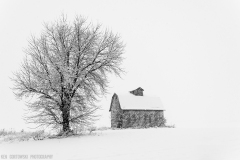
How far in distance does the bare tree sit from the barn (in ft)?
49.1

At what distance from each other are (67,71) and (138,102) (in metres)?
20.8

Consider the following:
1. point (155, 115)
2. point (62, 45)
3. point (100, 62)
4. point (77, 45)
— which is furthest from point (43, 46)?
point (155, 115)

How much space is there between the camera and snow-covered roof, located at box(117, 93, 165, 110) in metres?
31.8

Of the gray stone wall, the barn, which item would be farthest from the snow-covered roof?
the gray stone wall

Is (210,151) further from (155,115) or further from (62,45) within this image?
(155,115)

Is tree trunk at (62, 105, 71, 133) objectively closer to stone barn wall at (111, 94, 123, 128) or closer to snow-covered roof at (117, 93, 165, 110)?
snow-covered roof at (117, 93, 165, 110)

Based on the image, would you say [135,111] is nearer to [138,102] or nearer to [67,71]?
[138,102]

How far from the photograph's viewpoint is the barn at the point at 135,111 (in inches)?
1225

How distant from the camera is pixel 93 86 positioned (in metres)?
16.7

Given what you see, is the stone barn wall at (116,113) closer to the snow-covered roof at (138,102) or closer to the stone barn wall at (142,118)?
the stone barn wall at (142,118)

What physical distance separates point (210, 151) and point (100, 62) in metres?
11.0

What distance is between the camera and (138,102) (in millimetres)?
33375

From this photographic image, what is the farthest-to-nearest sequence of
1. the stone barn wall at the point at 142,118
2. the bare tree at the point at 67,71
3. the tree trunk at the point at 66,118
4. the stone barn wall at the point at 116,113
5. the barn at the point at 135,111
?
the stone barn wall at the point at 116,113
the barn at the point at 135,111
the stone barn wall at the point at 142,118
the tree trunk at the point at 66,118
the bare tree at the point at 67,71

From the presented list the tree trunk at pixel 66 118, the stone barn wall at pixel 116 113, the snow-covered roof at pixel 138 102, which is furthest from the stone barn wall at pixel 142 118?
the tree trunk at pixel 66 118
